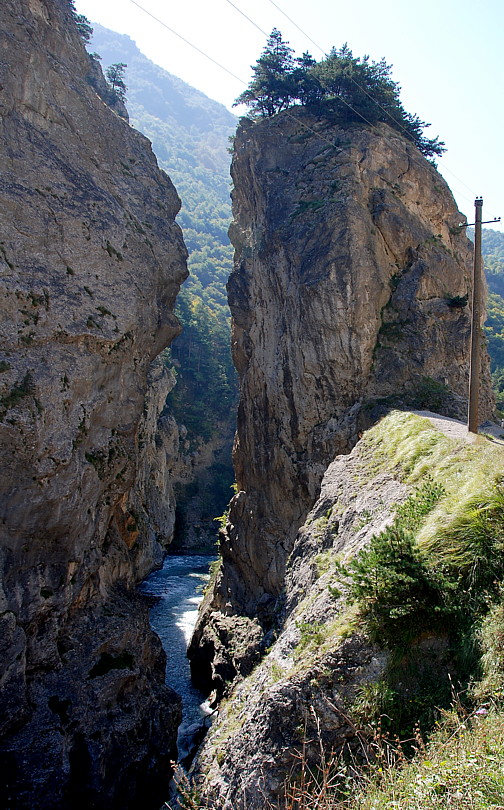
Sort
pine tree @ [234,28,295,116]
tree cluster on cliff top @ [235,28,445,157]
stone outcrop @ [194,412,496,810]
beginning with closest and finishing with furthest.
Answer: stone outcrop @ [194,412,496,810], tree cluster on cliff top @ [235,28,445,157], pine tree @ [234,28,295,116]

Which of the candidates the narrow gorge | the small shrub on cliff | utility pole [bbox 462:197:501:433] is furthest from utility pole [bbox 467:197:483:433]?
the small shrub on cliff

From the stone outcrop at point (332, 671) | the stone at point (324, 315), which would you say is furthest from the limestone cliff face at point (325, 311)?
the stone outcrop at point (332, 671)

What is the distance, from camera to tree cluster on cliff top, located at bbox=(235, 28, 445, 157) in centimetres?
2869

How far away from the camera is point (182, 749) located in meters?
20.5

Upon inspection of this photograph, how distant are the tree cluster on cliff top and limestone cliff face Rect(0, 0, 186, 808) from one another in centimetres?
1007

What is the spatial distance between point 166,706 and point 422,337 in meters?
16.9

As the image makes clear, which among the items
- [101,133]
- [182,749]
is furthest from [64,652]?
[101,133]

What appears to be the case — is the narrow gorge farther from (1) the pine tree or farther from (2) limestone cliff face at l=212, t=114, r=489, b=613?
(1) the pine tree

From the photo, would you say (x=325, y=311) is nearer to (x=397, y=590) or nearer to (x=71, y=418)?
(x=71, y=418)

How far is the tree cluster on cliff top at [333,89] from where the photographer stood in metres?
28.7

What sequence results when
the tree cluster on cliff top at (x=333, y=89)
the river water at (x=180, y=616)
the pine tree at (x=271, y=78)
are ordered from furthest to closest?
the pine tree at (x=271, y=78), the tree cluster on cliff top at (x=333, y=89), the river water at (x=180, y=616)

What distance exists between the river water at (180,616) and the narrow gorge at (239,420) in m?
1.11

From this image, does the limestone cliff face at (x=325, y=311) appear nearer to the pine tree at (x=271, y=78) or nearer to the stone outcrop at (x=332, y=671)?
the pine tree at (x=271, y=78)

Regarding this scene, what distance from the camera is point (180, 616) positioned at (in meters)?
35.2
